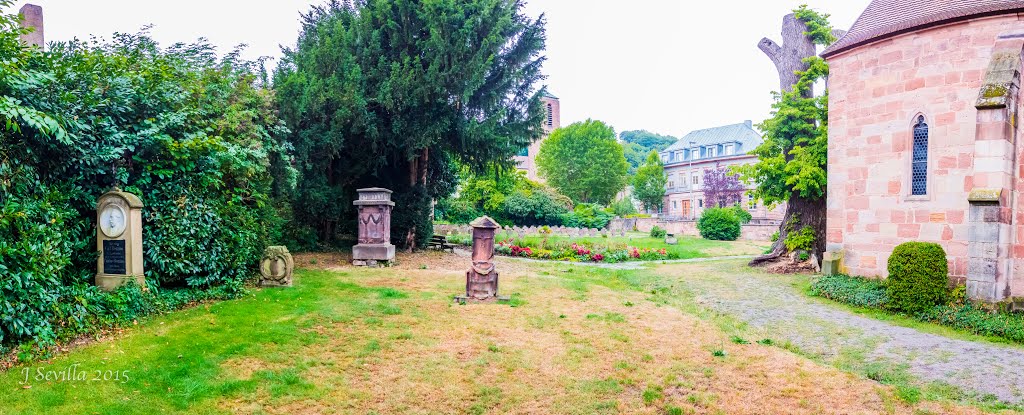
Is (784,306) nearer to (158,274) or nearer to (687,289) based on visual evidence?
(687,289)

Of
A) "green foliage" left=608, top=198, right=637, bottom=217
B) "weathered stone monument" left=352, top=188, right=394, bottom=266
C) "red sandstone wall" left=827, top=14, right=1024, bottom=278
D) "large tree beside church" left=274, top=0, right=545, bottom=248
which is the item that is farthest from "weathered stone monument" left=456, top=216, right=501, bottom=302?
"green foliage" left=608, top=198, right=637, bottom=217

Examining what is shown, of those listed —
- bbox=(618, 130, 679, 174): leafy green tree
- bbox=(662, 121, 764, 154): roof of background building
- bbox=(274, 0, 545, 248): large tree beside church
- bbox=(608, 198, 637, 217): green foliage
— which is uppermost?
Result: bbox=(618, 130, 679, 174): leafy green tree

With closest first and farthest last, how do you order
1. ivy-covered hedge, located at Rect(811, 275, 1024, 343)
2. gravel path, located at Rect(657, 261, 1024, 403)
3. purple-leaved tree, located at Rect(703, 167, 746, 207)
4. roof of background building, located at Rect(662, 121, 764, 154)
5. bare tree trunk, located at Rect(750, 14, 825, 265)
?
1. gravel path, located at Rect(657, 261, 1024, 403)
2. ivy-covered hedge, located at Rect(811, 275, 1024, 343)
3. bare tree trunk, located at Rect(750, 14, 825, 265)
4. purple-leaved tree, located at Rect(703, 167, 746, 207)
5. roof of background building, located at Rect(662, 121, 764, 154)

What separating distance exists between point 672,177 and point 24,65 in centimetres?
5580

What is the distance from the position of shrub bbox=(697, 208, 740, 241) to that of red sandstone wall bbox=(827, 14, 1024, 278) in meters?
16.8

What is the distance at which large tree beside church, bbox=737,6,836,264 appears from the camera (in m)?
15.2

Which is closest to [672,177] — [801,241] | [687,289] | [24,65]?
[801,241]

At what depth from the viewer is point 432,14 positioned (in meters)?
14.8

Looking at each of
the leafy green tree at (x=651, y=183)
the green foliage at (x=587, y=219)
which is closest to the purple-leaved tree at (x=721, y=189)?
the leafy green tree at (x=651, y=183)

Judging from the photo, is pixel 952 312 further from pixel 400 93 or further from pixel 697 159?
pixel 697 159

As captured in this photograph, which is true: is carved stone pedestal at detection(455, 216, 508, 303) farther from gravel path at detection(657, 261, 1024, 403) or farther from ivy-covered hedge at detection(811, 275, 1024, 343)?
ivy-covered hedge at detection(811, 275, 1024, 343)

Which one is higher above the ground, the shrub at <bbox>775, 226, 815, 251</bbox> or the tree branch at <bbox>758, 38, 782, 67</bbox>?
the tree branch at <bbox>758, 38, 782, 67</bbox>

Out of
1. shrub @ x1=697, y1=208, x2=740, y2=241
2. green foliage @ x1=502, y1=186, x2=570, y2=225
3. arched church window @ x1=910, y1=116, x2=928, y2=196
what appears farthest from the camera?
green foliage @ x1=502, y1=186, x2=570, y2=225

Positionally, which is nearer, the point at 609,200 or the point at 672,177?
the point at 609,200
